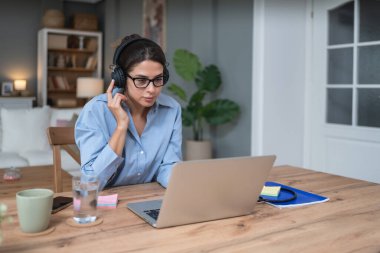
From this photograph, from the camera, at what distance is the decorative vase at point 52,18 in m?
6.68

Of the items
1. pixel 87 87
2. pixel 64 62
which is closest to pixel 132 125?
pixel 87 87

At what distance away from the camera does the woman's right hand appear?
1446 millimetres

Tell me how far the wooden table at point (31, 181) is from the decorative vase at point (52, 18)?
12.8 feet

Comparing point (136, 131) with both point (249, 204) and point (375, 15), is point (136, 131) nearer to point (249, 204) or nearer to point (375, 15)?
point (249, 204)

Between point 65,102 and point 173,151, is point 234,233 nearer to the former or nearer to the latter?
point 173,151

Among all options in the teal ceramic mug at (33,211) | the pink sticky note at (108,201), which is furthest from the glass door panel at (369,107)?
the teal ceramic mug at (33,211)

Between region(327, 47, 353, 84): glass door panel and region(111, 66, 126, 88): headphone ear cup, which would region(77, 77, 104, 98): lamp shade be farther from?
region(111, 66, 126, 88): headphone ear cup

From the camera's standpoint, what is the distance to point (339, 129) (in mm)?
3561

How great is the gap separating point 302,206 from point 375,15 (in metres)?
2.49

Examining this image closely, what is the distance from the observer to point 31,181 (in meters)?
Answer: 2.96

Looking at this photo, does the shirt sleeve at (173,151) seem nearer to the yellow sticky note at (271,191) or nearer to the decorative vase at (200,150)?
the yellow sticky note at (271,191)

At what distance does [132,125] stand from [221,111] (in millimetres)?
2698

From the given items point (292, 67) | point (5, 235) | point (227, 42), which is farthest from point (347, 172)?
point (5, 235)

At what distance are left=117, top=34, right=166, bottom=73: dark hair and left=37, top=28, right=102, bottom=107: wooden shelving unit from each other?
546 cm
